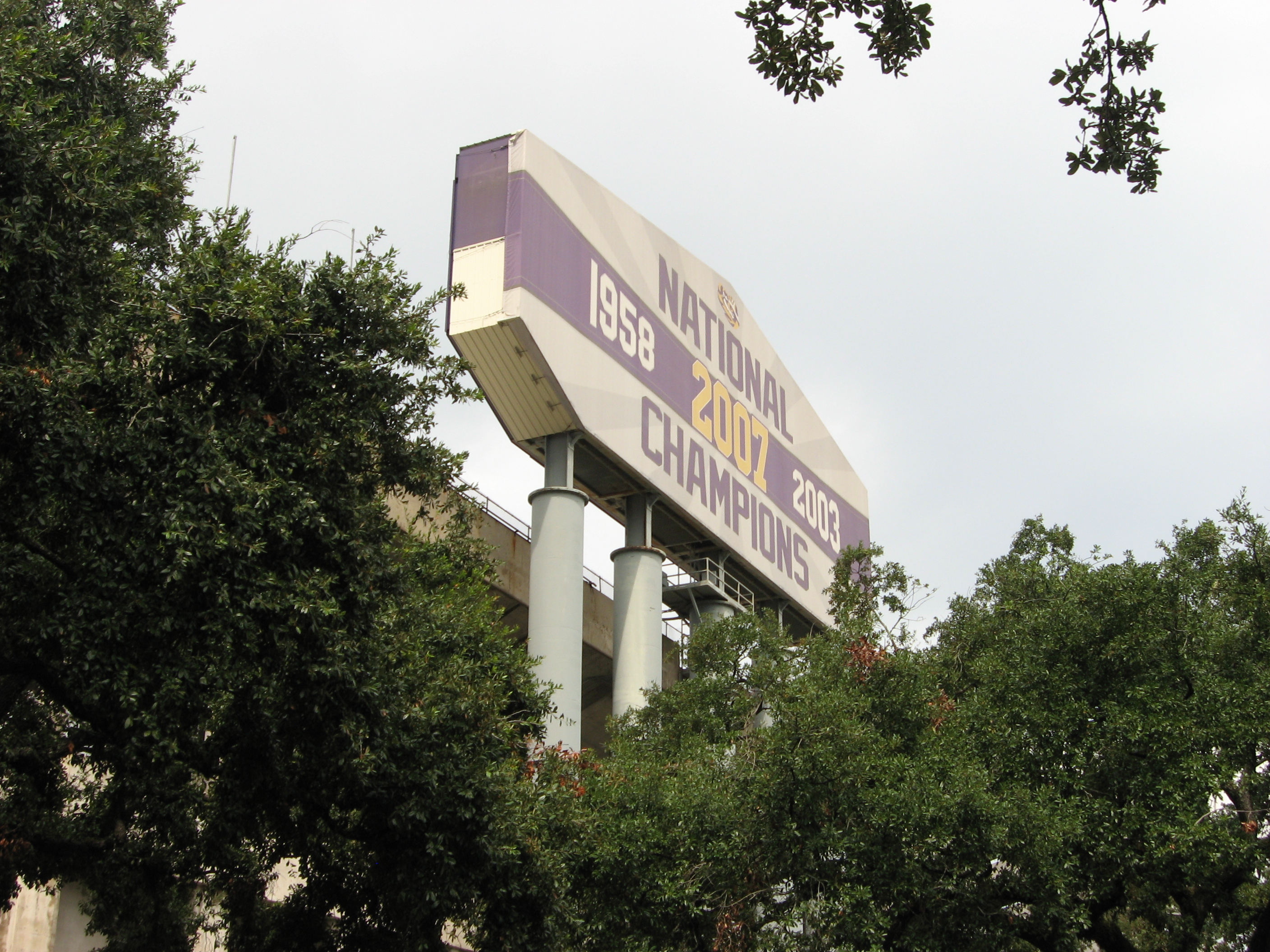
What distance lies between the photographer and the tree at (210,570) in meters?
11.3

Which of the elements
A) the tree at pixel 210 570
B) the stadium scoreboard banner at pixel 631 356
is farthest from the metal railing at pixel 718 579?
the tree at pixel 210 570

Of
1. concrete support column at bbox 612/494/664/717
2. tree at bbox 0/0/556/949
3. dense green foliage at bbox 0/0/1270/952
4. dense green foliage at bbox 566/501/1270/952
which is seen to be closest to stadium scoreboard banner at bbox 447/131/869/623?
concrete support column at bbox 612/494/664/717

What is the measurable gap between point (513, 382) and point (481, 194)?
3.96 m

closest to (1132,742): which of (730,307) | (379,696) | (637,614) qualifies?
(379,696)

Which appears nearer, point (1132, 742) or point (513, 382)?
point (1132, 742)

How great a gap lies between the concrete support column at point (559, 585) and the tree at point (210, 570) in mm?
8890

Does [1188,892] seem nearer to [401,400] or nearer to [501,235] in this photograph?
[401,400]

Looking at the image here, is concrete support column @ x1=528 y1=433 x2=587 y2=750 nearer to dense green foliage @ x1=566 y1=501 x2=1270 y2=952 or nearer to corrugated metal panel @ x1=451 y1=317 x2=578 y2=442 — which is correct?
corrugated metal panel @ x1=451 y1=317 x2=578 y2=442

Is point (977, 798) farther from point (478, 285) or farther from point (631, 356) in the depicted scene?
point (631, 356)

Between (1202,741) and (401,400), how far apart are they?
12.0 meters

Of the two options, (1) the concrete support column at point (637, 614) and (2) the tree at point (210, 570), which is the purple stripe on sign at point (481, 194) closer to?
(1) the concrete support column at point (637, 614)

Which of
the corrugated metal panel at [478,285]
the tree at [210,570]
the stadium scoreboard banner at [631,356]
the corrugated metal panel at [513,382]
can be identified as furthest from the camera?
the stadium scoreboard banner at [631,356]

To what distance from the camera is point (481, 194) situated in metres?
26.9

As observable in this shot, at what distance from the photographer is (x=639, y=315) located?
30656 mm
